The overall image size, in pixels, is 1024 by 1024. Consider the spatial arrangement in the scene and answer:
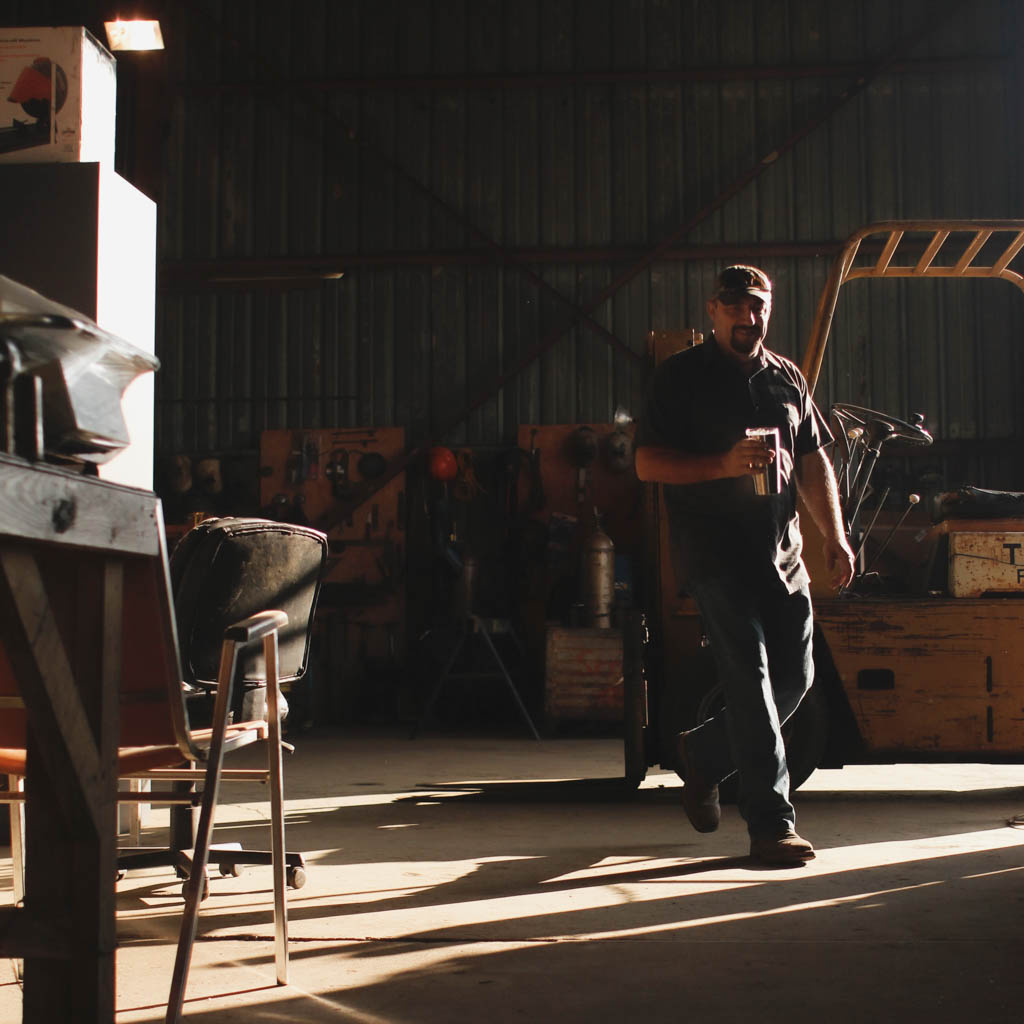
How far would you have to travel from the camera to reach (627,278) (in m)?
9.91

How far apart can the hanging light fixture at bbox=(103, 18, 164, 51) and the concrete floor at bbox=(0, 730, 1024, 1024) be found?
226 inches

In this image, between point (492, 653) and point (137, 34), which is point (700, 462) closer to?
point (492, 653)

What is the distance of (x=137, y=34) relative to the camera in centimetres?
826

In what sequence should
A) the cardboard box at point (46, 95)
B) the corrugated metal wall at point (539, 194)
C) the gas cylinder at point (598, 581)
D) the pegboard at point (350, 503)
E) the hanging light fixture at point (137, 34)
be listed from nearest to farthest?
the cardboard box at point (46, 95)
the hanging light fixture at point (137, 34)
the gas cylinder at point (598, 581)
the pegboard at point (350, 503)
the corrugated metal wall at point (539, 194)

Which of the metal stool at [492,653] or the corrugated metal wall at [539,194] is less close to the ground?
the corrugated metal wall at [539,194]

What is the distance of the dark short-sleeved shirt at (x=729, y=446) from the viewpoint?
11.0 feet

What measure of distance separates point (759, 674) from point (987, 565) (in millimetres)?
1823

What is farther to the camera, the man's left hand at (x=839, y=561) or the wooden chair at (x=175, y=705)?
the man's left hand at (x=839, y=561)

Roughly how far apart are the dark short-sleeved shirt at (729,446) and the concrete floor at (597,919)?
34.9 inches

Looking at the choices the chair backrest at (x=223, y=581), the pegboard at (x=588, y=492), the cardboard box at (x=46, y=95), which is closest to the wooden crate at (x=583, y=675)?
the pegboard at (x=588, y=492)

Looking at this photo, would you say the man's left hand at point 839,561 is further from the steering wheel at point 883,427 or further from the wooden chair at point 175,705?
the wooden chair at point 175,705

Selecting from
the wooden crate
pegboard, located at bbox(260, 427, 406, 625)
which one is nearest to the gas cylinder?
the wooden crate

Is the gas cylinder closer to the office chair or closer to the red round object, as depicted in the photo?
the red round object

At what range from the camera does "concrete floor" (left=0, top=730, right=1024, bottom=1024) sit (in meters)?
2.17
